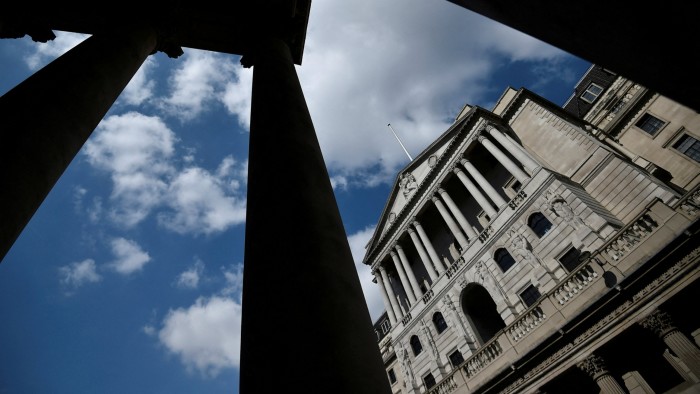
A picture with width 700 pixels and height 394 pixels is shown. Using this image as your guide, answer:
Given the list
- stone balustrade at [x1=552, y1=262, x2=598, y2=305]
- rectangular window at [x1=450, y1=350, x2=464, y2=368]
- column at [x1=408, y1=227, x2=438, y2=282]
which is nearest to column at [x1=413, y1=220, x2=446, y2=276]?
column at [x1=408, y1=227, x2=438, y2=282]

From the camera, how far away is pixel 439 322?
1019 inches

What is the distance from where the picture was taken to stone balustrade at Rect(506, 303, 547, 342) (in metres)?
16.6

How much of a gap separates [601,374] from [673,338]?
281cm

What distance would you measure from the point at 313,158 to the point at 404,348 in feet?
91.3

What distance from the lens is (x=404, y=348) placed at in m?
28.2

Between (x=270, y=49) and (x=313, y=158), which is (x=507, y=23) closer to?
(x=313, y=158)

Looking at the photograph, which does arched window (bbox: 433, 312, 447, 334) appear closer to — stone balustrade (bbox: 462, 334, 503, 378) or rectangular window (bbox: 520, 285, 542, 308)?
stone balustrade (bbox: 462, 334, 503, 378)

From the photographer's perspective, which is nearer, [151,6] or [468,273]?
[151,6]

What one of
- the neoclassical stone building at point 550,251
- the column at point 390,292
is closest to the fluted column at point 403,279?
the neoclassical stone building at point 550,251

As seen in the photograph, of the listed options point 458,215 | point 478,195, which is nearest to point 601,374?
point 478,195

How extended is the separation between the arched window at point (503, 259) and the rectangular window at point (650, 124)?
16.1 meters

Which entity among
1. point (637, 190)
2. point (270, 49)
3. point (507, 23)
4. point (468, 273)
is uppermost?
point (468, 273)

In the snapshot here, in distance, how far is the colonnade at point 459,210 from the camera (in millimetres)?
25656

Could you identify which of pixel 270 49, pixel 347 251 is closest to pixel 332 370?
pixel 347 251
